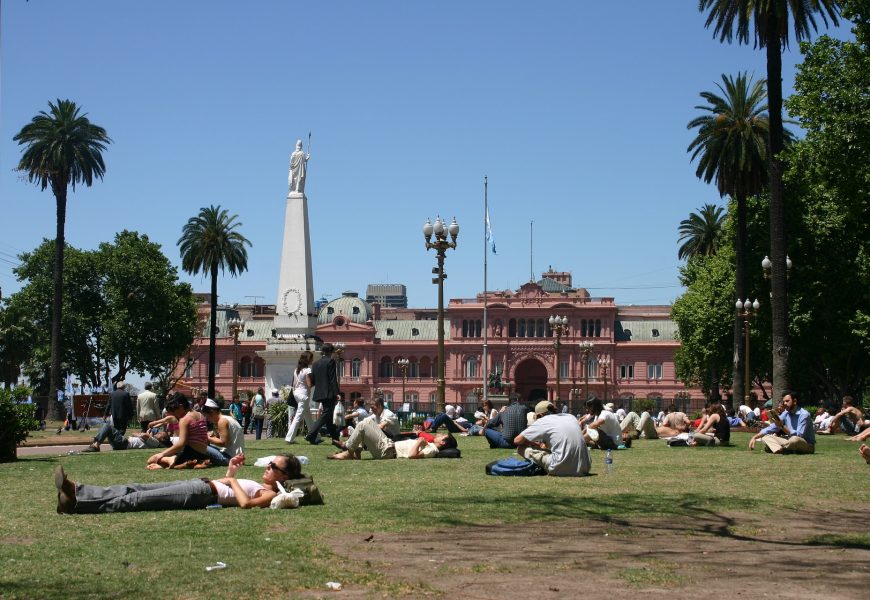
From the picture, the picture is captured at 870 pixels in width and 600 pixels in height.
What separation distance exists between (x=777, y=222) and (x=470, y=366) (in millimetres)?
77506

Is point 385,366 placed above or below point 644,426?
above

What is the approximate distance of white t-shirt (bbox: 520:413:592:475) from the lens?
44.7ft

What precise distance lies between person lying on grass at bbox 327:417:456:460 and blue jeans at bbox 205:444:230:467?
232 cm

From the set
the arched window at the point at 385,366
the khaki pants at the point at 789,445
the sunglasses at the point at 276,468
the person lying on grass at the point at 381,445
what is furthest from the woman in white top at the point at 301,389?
the arched window at the point at 385,366

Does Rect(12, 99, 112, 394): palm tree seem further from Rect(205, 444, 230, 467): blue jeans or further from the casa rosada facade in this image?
the casa rosada facade

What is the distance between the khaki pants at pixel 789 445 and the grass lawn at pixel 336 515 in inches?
36.1

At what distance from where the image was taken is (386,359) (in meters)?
109

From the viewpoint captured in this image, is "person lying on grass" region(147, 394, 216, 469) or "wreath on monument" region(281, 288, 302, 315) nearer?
"person lying on grass" region(147, 394, 216, 469)

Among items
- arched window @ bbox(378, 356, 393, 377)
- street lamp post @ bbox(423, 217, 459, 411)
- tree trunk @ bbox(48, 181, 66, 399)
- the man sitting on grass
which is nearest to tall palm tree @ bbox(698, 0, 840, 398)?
street lamp post @ bbox(423, 217, 459, 411)

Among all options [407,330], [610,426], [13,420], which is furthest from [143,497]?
[407,330]

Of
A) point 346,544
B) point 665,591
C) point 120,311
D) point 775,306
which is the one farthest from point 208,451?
point 120,311

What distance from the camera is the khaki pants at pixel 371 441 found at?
16.6 m

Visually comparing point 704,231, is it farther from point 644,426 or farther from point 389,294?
point 389,294

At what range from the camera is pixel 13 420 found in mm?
16172
